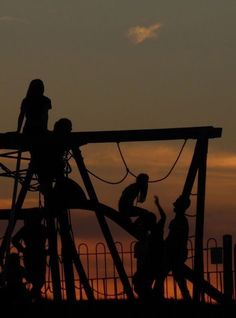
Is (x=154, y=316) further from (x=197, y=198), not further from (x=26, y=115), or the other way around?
(x=26, y=115)

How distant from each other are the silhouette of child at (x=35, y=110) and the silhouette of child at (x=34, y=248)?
204cm

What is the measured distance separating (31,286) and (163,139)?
14.3ft

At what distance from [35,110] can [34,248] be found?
3025 mm

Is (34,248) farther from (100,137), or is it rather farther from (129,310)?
(100,137)

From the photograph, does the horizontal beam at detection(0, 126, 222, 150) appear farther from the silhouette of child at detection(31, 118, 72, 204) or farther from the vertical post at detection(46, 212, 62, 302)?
the vertical post at detection(46, 212, 62, 302)

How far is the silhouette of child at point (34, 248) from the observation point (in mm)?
33625

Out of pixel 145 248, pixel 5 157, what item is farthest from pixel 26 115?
pixel 145 248

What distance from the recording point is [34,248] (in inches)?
1328

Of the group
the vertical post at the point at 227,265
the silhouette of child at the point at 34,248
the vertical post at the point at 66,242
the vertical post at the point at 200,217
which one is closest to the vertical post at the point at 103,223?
the vertical post at the point at 66,242

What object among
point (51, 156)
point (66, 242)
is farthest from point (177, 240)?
point (51, 156)

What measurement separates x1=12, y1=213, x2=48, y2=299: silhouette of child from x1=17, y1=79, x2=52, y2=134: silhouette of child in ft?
6.70

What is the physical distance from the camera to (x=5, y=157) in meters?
33.8

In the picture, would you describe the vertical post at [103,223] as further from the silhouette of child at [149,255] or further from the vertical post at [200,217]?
the vertical post at [200,217]

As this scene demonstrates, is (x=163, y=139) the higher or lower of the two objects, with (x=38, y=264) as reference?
higher
